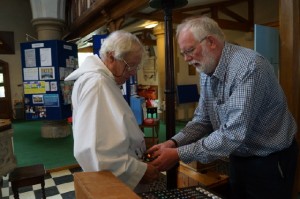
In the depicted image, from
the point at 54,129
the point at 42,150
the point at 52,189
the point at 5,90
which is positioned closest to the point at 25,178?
the point at 52,189

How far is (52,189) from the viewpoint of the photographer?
3.42m

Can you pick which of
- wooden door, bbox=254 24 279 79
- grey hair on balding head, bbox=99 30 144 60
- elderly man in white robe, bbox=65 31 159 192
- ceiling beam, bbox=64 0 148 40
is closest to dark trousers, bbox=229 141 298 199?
elderly man in white robe, bbox=65 31 159 192

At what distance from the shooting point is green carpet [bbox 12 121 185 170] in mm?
4469

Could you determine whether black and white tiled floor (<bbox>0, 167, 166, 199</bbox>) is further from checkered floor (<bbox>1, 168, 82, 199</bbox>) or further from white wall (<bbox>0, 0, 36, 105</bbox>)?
white wall (<bbox>0, 0, 36, 105</bbox>)

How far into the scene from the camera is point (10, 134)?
329cm

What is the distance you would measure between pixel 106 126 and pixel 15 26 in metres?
10.2

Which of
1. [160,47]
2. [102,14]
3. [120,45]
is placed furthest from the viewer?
[160,47]

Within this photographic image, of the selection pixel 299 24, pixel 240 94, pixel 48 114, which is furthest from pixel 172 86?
pixel 48 114

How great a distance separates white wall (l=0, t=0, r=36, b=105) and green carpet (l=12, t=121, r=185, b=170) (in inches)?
124

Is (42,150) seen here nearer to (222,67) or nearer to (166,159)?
(166,159)

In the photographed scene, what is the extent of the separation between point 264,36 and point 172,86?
1.49 m

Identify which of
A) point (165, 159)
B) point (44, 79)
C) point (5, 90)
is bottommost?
point (165, 159)

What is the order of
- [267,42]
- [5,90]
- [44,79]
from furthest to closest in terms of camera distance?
[5,90] → [44,79] → [267,42]

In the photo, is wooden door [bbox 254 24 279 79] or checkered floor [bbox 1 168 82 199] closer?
wooden door [bbox 254 24 279 79]
